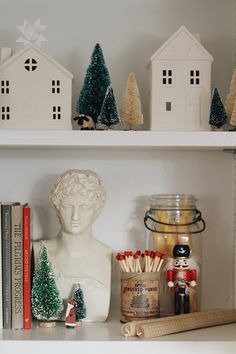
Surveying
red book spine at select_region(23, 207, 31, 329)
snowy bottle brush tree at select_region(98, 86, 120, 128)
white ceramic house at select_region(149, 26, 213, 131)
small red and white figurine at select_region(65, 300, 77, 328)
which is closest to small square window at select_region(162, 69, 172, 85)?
white ceramic house at select_region(149, 26, 213, 131)

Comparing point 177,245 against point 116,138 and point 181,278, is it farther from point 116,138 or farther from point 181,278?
point 116,138

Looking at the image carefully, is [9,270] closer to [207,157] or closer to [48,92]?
[48,92]

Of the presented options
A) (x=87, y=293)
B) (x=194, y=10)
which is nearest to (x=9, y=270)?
(x=87, y=293)

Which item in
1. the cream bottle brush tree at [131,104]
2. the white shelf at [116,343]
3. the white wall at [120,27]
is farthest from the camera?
the white wall at [120,27]

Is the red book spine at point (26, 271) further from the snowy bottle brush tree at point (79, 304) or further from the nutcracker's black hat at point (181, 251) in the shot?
the nutcracker's black hat at point (181, 251)

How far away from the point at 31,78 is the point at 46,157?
230 mm

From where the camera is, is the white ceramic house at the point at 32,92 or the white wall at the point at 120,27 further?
the white wall at the point at 120,27

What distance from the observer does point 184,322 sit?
1.18m

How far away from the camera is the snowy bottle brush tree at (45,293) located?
3.97ft

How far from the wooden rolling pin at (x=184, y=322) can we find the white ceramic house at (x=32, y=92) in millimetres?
396

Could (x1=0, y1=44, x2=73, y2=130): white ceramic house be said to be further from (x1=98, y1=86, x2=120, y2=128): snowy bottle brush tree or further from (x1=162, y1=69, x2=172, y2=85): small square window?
(x1=162, y1=69, x2=172, y2=85): small square window

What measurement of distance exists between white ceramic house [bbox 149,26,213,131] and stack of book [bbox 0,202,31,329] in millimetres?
309

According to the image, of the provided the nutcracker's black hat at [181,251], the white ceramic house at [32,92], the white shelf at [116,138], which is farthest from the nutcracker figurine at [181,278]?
the white ceramic house at [32,92]

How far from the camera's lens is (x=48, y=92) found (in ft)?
3.98
